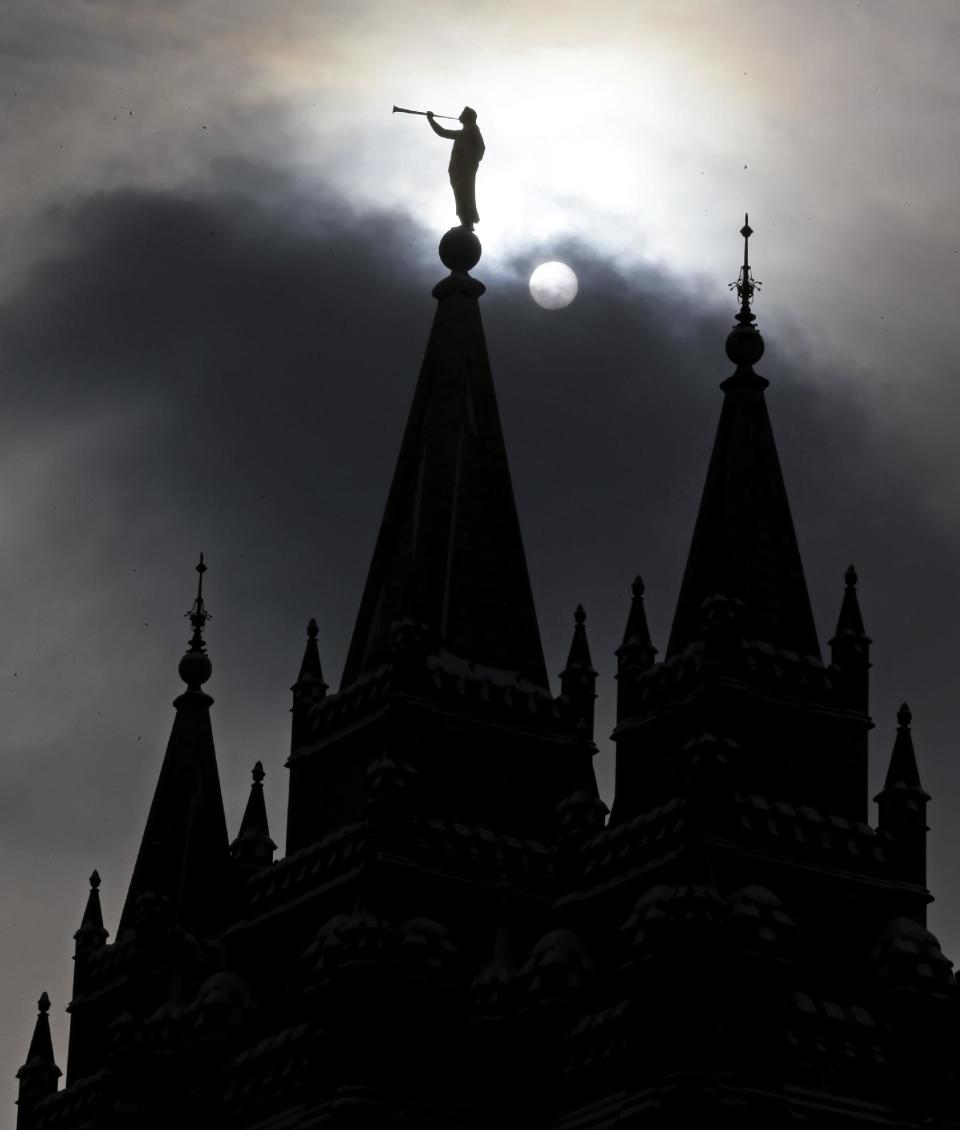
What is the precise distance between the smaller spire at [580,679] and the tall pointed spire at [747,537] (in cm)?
488

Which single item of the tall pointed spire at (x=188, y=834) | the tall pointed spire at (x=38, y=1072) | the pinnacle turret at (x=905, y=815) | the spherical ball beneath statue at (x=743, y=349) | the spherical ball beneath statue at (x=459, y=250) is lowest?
the pinnacle turret at (x=905, y=815)

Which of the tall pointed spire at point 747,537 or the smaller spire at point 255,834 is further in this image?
the smaller spire at point 255,834

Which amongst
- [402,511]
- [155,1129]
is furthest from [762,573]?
[155,1129]

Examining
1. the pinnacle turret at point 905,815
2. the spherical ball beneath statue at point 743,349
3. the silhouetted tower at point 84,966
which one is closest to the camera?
the pinnacle turret at point 905,815

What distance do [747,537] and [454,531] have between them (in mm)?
7934

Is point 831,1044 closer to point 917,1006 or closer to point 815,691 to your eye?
point 917,1006

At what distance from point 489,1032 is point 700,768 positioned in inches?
265

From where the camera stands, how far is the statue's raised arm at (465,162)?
104 meters

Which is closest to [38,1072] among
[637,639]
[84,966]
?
[84,966]

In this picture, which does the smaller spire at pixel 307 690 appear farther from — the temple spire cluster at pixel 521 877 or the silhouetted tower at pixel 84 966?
the silhouetted tower at pixel 84 966

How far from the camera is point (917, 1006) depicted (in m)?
86.4

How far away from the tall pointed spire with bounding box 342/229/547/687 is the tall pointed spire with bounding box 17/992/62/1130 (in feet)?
39.7

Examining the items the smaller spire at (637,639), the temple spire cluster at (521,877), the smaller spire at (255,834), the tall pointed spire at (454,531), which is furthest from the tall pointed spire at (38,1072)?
the smaller spire at (637,639)

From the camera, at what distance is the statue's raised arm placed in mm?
103750
